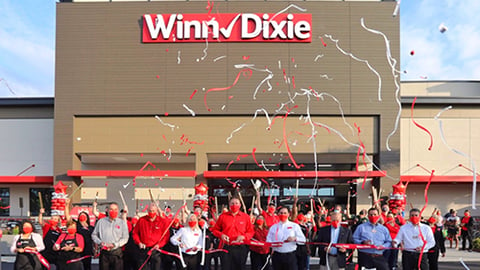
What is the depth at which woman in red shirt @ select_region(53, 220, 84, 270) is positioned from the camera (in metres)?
7.97

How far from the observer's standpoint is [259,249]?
29.4ft

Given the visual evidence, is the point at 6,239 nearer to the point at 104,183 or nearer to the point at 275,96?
the point at 104,183

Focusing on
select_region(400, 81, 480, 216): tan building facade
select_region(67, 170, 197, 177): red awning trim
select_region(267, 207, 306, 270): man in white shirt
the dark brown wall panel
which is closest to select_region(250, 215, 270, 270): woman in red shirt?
select_region(267, 207, 306, 270): man in white shirt

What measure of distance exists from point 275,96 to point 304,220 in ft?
43.7

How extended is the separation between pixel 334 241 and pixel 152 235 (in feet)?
11.2

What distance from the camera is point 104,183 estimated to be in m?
25.5

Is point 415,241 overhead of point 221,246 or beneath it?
overhead

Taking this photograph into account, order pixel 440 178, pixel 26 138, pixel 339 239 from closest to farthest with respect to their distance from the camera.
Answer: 1. pixel 339 239
2. pixel 440 178
3. pixel 26 138

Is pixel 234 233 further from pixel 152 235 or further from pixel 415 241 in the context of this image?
pixel 415 241

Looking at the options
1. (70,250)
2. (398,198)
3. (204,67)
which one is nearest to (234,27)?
(204,67)

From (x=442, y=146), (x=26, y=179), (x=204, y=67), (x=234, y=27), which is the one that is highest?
(x=234, y=27)

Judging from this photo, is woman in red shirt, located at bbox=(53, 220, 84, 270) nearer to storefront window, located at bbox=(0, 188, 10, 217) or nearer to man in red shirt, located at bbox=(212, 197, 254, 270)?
man in red shirt, located at bbox=(212, 197, 254, 270)

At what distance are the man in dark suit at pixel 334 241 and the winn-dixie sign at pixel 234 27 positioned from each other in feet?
55.0

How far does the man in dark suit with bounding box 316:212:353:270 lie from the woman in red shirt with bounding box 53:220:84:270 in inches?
176
